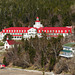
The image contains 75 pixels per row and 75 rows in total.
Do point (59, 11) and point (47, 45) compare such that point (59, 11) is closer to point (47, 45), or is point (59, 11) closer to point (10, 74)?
point (47, 45)

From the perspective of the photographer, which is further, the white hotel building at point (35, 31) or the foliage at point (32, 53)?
the white hotel building at point (35, 31)

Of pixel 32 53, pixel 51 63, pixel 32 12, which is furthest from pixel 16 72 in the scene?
pixel 32 12

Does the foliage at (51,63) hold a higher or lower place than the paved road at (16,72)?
higher

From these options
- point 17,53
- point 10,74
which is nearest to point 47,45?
point 17,53

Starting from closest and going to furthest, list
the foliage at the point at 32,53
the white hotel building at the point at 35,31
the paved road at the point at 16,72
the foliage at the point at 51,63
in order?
the paved road at the point at 16,72, the foliage at the point at 51,63, the foliage at the point at 32,53, the white hotel building at the point at 35,31

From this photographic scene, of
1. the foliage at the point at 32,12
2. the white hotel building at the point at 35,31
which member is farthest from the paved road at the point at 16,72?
the foliage at the point at 32,12

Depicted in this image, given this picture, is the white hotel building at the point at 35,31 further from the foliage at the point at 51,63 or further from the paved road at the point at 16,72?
the paved road at the point at 16,72

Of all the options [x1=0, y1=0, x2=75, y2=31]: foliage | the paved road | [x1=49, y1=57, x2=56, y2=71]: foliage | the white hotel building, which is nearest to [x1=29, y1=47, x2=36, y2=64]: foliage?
the paved road

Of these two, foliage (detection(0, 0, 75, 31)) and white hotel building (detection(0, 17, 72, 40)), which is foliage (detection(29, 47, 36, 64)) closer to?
white hotel building (detection(0, 17, 72, 40))

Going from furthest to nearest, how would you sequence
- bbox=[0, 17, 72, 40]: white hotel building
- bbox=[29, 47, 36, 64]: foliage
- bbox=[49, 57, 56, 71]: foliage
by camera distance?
bbox=[0, 17, 72, 40]: white hotel building < bbox=[29, 47, 36, 64]: foliage < bbox=[49, 57, 56, 71]: foliage

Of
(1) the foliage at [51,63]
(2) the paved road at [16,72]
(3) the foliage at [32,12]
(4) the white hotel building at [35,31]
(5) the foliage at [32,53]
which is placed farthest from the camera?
(3) the foliage at [32,12]

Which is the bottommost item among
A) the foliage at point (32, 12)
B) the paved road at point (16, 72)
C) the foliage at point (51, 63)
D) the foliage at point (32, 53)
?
the paved road at point (16, 72)

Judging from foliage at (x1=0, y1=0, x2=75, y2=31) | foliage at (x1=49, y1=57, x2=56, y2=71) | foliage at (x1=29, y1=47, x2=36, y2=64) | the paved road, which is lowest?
the paved road

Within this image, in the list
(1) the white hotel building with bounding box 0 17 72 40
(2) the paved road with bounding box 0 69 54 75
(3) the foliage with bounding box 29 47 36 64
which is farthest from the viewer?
(1) the white hotel building with bounding box 0 17 72 40
